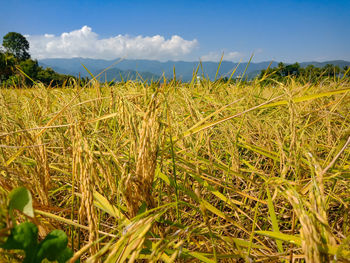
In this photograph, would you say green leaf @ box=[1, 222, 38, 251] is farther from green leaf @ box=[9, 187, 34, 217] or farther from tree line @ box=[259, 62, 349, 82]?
tree line @ box=[259, 62, 349, 82]

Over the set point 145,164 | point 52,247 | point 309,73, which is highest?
point 309,73

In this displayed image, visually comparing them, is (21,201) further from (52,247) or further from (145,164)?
(145,164)

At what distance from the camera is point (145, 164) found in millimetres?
553

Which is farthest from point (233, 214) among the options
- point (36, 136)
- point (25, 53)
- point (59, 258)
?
point (25, 53)

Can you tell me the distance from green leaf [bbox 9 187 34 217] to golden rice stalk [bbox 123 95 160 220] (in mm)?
192

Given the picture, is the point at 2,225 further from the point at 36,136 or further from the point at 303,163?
the point at 303,163

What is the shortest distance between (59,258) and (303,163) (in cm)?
102

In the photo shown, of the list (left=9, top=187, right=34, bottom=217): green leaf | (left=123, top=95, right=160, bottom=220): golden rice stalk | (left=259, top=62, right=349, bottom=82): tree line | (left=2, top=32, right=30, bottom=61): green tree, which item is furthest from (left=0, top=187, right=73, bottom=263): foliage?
(left=2, top=32, right=30, bottom=61): green tree

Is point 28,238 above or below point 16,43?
below

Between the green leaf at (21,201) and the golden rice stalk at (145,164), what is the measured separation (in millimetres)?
192

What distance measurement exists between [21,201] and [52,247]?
0.34 ft

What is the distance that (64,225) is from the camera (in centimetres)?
71

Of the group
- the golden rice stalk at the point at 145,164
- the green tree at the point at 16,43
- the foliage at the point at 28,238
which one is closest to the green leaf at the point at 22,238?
the foliage at the point at 28,238

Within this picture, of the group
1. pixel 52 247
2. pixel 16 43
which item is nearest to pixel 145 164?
pixel 52 247
